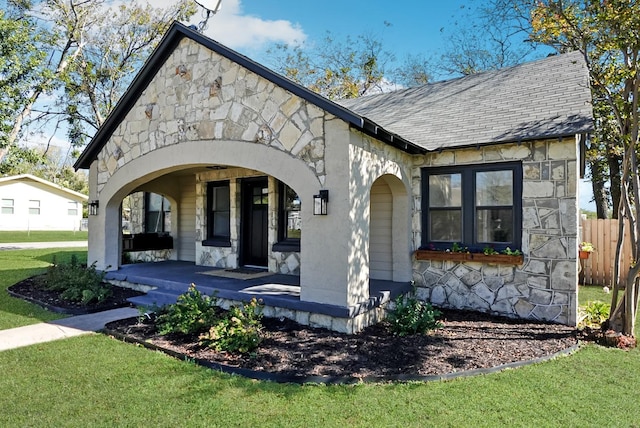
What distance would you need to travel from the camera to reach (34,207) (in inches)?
1286

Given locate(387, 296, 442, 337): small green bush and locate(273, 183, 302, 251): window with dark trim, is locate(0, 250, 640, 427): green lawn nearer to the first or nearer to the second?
locate(387, 296, 442, 337): small green bush

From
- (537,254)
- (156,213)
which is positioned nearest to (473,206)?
(537,254)

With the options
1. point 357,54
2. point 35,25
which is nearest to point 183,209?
point 35,25

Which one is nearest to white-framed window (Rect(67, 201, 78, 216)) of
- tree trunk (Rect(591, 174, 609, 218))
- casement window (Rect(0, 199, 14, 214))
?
casement window (Rect(0, 199, 14, 214))

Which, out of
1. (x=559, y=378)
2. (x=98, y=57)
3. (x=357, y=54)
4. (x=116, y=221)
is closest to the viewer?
(x=559, y=378)

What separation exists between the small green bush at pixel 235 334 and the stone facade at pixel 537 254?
406 centimetres

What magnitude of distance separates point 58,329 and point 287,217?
4.80 meters

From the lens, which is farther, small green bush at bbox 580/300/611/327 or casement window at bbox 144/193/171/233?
casement window at bbox 144/193/171/233

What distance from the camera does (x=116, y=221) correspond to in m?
9.55

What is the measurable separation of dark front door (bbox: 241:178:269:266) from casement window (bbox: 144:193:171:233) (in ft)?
11.1

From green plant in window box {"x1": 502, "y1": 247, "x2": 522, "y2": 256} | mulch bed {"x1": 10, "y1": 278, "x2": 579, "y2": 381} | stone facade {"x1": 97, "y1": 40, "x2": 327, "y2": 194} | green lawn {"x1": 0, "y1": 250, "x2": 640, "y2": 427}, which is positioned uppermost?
stone facade {"x1": 97, "y1": 40, "x2": 327, "y2": 194}

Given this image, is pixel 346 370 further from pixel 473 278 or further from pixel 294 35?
pixel 294 35

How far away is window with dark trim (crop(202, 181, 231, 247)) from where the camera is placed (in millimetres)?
10453

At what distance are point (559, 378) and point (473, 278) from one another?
9.82 ft
